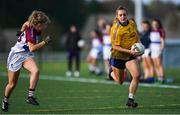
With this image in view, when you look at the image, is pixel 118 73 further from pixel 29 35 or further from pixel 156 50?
pixel 156 50

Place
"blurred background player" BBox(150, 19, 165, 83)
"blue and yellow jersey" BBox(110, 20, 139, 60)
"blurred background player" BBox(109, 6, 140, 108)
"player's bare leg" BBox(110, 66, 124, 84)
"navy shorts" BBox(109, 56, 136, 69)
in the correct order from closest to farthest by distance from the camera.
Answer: "blurred background player" BBox(109, 6, 140, 108) < "blue and yellow jersey" BBox(110, 20, 139, 60) < "navy shorts" BBox(109, 56, 136, 69) < "player's bare leg" BBox(110, 66, 124, 84) < "blurred background player" BBox(150, 19, 165, 83)

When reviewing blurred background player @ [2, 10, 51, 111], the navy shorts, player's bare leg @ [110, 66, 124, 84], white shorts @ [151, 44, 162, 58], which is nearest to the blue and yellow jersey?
the navy shorts

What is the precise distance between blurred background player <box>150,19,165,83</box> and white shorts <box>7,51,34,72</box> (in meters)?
9.48

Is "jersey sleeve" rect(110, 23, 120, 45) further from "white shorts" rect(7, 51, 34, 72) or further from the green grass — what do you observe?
"white shorts" rect(7, 51, 34, 72)

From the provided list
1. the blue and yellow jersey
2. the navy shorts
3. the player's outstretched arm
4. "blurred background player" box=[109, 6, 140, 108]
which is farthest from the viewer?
the navy shorts

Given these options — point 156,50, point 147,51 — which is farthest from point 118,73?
point 156,50

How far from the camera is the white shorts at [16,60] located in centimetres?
1457

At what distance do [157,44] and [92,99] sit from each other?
295 inches

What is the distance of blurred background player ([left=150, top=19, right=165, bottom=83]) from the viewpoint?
77.9 feet

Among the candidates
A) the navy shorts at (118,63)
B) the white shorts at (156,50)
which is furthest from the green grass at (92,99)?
the white shorts at (156,50)

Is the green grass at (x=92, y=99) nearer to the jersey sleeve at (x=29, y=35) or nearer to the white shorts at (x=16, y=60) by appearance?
the white shorts at (x=16, y=60)

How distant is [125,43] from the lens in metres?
15.4

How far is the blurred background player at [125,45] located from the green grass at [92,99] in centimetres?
57

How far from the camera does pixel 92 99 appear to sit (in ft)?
56.2
